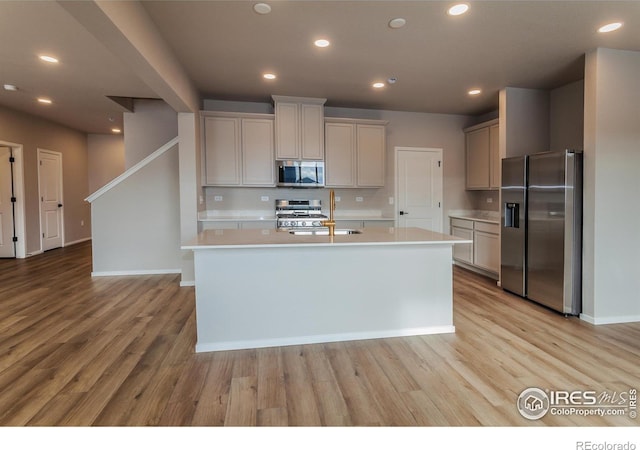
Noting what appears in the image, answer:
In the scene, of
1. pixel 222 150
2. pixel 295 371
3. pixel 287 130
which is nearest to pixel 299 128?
pixel 287 130

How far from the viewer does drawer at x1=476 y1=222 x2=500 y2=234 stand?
15.3ft

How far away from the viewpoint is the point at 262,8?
2.62 m

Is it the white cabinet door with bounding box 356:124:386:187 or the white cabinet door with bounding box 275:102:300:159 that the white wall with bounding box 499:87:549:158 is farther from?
the white cabinet door with bounding box 275:102:300:159

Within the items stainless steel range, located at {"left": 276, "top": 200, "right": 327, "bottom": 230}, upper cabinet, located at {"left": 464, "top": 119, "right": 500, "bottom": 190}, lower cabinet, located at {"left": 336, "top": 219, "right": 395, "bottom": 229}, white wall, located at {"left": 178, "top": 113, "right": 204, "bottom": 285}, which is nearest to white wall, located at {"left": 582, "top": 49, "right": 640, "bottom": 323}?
upper cabinet, located at {"left": 464, "top": 119, "right": 500, "bottom": 190}

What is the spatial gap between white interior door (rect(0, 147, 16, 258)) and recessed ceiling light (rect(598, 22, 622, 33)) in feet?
28.0

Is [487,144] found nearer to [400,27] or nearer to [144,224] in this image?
[400,27]

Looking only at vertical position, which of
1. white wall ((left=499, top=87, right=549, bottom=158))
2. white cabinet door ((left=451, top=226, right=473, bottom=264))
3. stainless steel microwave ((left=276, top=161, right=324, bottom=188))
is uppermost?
white wall ((left=499, top=87, right=549, bottom=158))

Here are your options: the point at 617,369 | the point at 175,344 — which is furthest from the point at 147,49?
the point at 617,369

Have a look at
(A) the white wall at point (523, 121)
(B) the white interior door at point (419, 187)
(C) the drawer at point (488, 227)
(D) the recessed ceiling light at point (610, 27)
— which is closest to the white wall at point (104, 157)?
(B) the white interior door at point (419, 187)

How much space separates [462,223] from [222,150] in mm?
3900

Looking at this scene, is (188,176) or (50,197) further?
(50,197)

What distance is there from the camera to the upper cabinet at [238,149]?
16.0ft

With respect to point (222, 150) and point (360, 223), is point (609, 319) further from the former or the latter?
point (222, 150)

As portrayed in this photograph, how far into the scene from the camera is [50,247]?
23.3 feet
